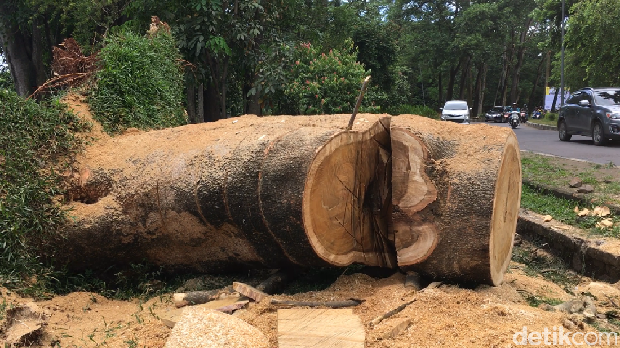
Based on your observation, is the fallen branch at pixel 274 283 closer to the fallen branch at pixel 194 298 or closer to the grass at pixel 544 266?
the fallen branch at pixel 194 298

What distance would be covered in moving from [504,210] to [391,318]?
1.28 m

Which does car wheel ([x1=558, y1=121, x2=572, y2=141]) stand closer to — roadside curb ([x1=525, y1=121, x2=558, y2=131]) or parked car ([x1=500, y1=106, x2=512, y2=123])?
roadside curb ([x1=525, y1=121, x2=558, y2=131])

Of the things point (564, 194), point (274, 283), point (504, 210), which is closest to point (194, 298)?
point (274, 283)

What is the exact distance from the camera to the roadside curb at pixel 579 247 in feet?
15.5

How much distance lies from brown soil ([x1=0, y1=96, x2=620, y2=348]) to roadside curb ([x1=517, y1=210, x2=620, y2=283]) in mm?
678

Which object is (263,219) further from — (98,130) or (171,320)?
(98,130)

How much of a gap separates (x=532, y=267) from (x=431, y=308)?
7.89 ft

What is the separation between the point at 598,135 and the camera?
12.8 meters

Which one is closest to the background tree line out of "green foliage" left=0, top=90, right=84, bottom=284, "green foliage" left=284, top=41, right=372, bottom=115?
"green foliage" left=284, top=41, right=372, bottom=115

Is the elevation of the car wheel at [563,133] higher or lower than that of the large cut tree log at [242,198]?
lower

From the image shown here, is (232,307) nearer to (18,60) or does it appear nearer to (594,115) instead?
(594,115)

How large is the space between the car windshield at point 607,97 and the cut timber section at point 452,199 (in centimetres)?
1076

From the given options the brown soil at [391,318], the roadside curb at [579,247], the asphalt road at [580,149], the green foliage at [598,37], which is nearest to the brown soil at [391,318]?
the brown soil at [391,318]

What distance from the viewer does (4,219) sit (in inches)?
151
